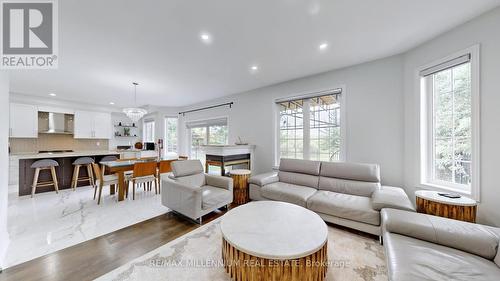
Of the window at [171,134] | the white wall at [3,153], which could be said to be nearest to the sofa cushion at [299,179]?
the white wall at [3,153]

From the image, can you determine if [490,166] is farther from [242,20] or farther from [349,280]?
[242,20]

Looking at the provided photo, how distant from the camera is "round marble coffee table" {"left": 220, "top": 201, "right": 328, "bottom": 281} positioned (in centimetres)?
127

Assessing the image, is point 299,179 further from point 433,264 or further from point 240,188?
point 433,264

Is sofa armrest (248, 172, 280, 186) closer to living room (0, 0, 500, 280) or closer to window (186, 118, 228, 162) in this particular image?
living room (0, 0, 500, 280)

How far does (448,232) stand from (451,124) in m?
1.71

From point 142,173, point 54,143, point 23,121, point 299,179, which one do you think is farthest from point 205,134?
point 23,121

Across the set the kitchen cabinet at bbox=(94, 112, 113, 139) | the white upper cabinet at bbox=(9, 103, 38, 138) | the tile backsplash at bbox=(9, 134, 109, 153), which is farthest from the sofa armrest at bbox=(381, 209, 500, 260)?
the tile backsplash at bbox=(9, 134, 109, 153)

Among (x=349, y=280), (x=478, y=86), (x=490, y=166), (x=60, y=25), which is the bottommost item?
(x=349, y=280)

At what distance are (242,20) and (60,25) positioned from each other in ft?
6.99

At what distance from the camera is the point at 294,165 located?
3430mm

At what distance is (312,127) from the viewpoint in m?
3.73

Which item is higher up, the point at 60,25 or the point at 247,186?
the point at 60,25

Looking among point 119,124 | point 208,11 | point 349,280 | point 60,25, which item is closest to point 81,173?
point 119,124

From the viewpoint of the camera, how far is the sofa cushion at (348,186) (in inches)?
104
